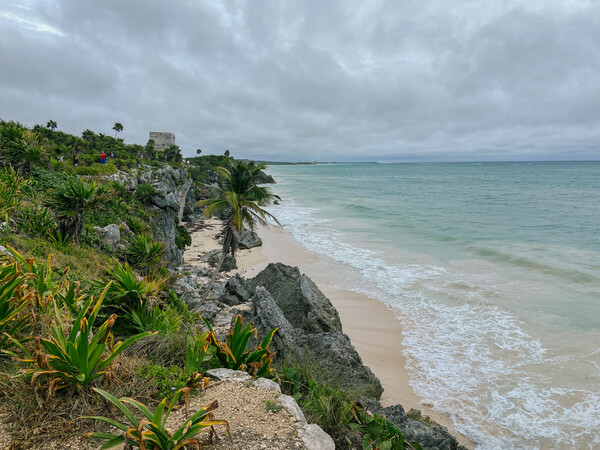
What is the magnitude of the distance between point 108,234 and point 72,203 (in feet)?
7.11

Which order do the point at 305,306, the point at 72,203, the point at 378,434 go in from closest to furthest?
the point at 378,434, the point at 72,203, the point at 305,306

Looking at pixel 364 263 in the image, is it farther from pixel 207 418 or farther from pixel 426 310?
pixel 207 418

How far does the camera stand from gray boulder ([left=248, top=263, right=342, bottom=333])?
10633mm

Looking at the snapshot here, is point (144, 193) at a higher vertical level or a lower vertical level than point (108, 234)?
higher

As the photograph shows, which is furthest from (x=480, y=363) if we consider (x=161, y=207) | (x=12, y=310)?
(x=161, y=207)

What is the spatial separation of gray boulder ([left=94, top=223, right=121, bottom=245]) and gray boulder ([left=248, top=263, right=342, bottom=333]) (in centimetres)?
603

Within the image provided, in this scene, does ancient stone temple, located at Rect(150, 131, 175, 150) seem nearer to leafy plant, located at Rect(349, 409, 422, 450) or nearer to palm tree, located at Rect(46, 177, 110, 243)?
palm tree, located at Rect(46, 177, 110, 243)

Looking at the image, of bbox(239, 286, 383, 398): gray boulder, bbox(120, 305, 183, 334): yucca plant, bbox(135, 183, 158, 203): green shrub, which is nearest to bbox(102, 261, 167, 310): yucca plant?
bbox(120, 305, 183, 334): yucca plant

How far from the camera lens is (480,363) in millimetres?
10234

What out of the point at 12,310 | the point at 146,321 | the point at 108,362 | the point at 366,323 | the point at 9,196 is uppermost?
the point at 9,196

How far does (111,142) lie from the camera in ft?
159

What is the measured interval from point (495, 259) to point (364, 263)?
27.7 feet

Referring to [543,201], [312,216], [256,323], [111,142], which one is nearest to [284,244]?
[312,216]

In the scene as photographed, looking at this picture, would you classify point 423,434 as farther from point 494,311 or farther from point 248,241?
point 248,241
